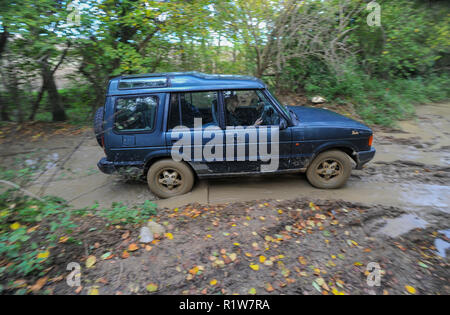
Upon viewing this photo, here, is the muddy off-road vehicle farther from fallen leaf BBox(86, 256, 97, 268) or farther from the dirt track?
fallen leaf BBox(86, 256, 97, 268)

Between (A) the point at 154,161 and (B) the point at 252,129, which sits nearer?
(B) the point at 252,129

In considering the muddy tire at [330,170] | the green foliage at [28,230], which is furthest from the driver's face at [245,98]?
the green foliage at [28,230]

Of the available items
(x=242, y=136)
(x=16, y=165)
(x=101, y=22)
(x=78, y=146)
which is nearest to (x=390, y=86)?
(x=242, y=136)

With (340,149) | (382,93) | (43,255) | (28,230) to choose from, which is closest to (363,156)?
(340,149)

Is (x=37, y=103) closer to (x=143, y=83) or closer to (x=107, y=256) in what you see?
(x=143, y=83)

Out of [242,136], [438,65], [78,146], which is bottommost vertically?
[78,146]

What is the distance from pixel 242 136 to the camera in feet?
13.1

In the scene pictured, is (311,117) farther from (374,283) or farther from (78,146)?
(78,146)

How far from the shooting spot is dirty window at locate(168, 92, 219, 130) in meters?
3.95

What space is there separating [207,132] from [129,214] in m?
1.62

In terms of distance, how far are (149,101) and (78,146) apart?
141 inches

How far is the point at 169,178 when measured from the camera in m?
4.26

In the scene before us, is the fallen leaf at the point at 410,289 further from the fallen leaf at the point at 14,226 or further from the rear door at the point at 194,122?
the fallen leaf at the point at 14,226

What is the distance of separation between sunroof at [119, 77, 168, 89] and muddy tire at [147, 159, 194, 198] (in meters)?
1.20
